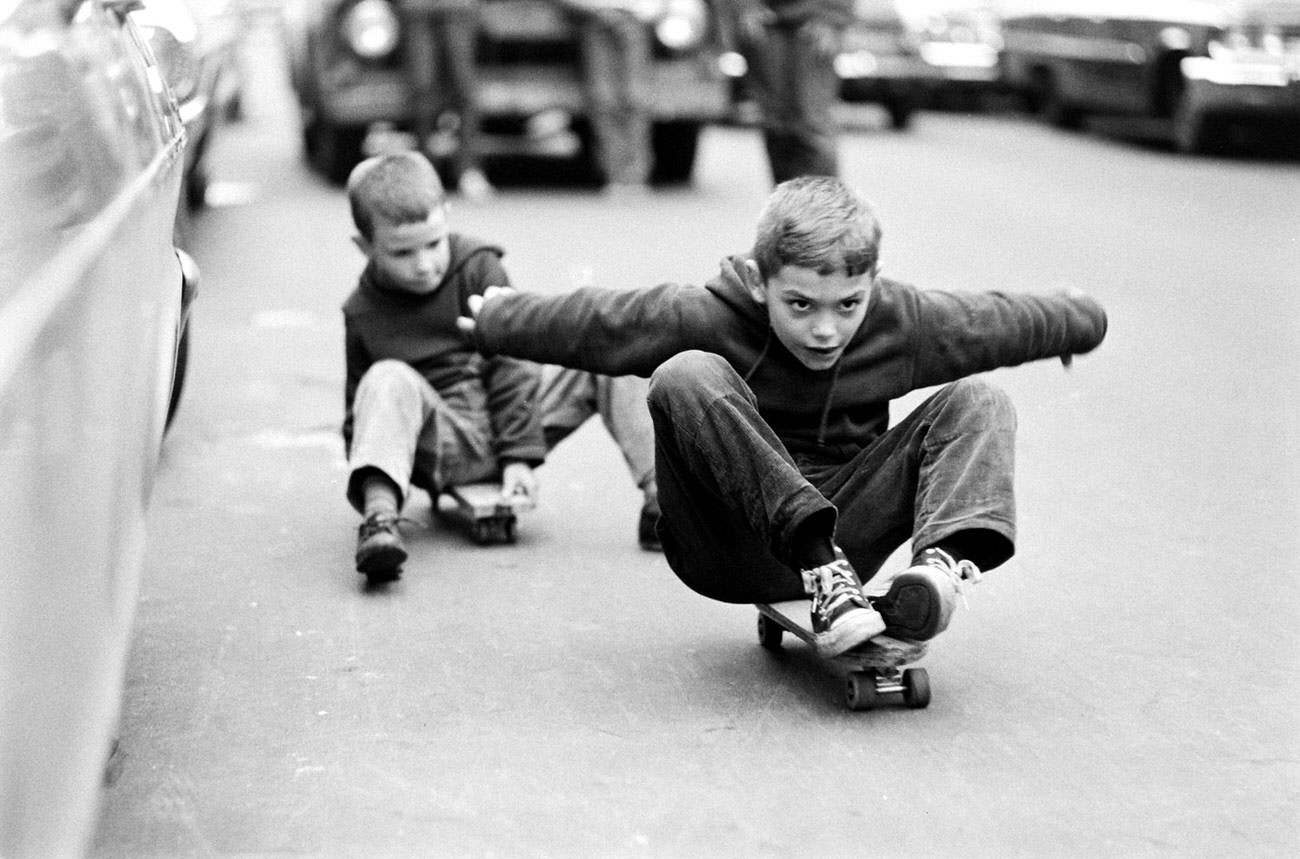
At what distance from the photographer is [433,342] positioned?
212 inches

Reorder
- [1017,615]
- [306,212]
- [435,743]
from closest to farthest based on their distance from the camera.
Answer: [435,743], [1017,615], [306,212]

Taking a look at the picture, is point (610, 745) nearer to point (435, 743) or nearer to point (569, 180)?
point (435, 743)

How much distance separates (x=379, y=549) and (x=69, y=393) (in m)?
2.22

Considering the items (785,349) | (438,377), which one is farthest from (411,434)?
(785,349)

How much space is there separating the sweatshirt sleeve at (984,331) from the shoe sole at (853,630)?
59 centimetres

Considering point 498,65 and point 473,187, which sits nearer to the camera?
point 473,187

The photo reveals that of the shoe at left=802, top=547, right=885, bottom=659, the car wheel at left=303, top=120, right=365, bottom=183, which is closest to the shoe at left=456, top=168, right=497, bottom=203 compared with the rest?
the car wheel at left=303, top=120, right=365, bottom=183

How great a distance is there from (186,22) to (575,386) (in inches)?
67.2

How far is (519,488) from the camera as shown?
5.28 meters

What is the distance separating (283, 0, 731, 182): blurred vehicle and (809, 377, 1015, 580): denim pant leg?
8.47 metres

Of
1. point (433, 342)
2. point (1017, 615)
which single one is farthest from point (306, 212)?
point (1017, 615)

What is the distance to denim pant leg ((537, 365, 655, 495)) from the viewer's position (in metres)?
5.32

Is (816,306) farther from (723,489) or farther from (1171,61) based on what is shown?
(1171,61)

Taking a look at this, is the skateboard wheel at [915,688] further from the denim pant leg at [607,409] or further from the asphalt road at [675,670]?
the denim pant leg at [607,409]
